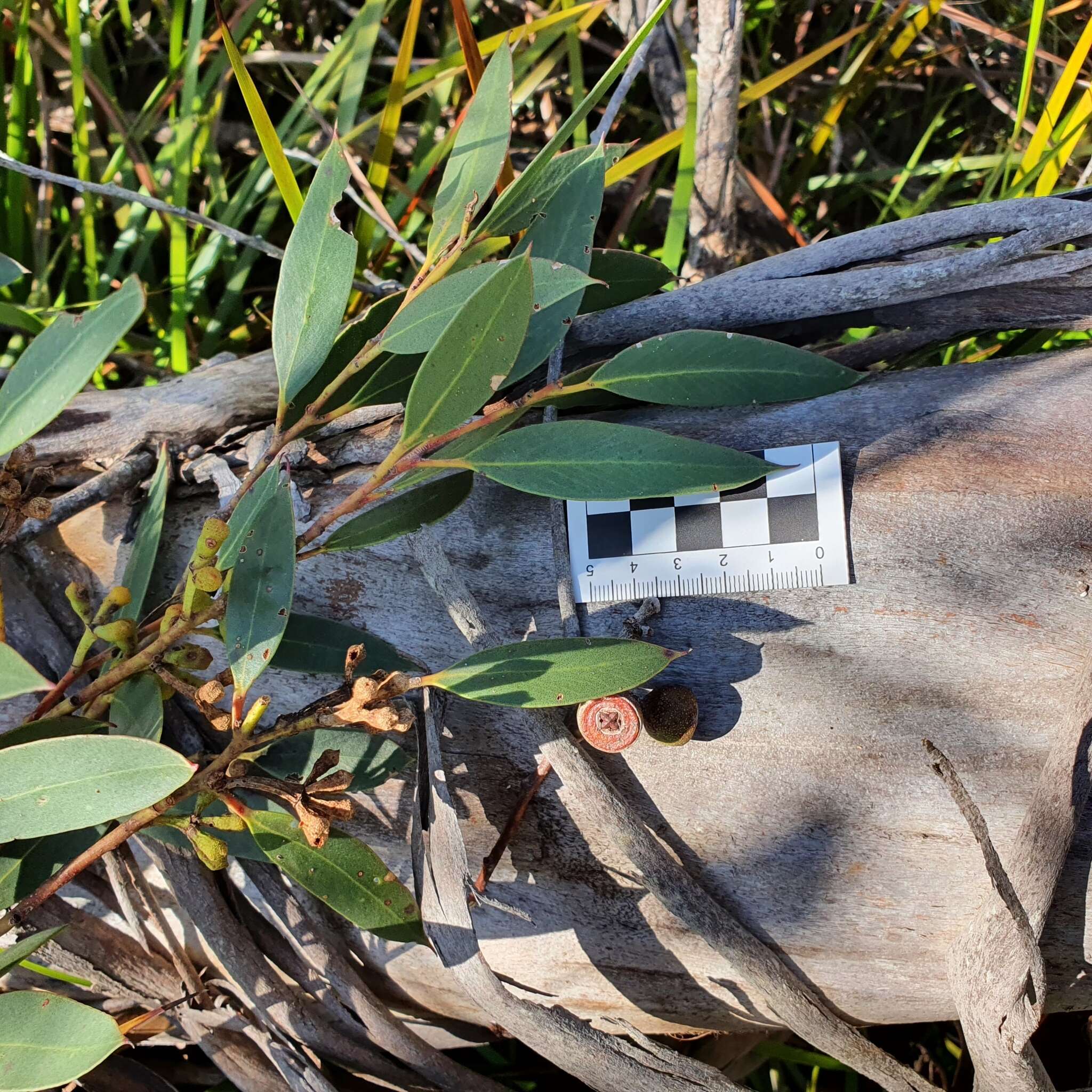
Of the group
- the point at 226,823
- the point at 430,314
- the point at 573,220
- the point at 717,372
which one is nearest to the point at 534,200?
the point at 573,220

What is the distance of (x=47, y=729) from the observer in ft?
3.36

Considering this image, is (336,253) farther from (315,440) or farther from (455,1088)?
(455,1088)

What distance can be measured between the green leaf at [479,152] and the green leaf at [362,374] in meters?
0.11

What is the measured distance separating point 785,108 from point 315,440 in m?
1.26

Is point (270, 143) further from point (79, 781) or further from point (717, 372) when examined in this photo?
point (79, 781)

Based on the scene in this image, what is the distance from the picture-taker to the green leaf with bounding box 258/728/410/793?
3.72ft

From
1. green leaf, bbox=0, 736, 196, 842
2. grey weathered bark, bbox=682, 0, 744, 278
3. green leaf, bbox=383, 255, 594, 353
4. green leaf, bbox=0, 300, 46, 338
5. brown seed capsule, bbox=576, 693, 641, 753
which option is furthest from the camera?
grey weathered bark, bbox=682, 0, 744, 278

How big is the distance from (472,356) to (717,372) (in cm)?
33

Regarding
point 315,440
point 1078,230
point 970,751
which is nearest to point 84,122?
point 315,440

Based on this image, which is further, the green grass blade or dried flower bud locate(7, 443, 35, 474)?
the green grass blade

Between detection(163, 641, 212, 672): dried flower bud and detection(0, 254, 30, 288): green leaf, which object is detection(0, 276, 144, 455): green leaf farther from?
detection(163, 641, 212, 672): dried flower bud

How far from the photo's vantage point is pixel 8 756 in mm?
872

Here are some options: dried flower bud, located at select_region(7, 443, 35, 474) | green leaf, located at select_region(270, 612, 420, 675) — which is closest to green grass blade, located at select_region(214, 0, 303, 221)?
dried flower bud, located at select_region(7, 443, 35, 474)

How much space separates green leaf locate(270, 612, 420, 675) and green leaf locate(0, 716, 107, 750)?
0.21 metres
